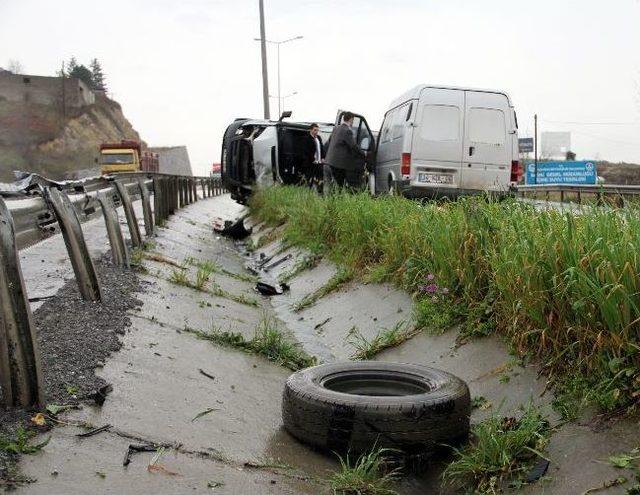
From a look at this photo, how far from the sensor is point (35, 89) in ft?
311

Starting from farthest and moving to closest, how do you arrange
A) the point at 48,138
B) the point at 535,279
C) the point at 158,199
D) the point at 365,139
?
the point at 48,138
the point at 365,139
the point at 158,199
the point at 535,279

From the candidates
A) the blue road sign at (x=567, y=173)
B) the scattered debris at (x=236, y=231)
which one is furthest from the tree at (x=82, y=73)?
the scattered debris at (x=236, y=231)

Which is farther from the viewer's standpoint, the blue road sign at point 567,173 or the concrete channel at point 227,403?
the blue road sign at point 567,173

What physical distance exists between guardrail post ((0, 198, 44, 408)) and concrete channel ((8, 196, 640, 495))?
0.25 m

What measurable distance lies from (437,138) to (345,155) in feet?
5.75

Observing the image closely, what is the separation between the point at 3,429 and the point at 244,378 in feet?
6.94

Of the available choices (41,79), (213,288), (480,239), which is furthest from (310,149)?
(41,79)

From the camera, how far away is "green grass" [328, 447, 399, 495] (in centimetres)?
341

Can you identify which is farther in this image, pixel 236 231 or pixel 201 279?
pixel 236 231

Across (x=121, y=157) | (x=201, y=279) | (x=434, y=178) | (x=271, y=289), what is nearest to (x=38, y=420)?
(x=201, y=279)

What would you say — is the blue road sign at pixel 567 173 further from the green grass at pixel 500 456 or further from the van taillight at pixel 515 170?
the green grass at pixel 500 456

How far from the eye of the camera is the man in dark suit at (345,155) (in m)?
13.6

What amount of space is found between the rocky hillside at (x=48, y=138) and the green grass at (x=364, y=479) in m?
83.4

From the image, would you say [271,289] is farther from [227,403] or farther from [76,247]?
[227,403]
